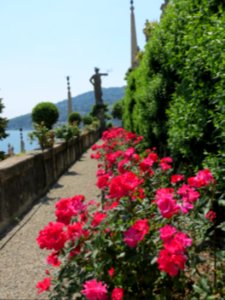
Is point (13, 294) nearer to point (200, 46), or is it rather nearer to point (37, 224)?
point (37, 224)

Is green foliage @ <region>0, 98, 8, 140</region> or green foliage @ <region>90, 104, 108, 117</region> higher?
green foliage @ <region>90, 104, 108, 117</region>

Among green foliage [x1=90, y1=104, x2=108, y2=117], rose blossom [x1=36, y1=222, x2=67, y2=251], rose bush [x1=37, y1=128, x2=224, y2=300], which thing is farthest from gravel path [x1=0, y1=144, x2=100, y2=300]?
green foliage [x1=90, y1=104, x2=108, y2=117]

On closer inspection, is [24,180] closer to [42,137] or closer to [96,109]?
[42,137]

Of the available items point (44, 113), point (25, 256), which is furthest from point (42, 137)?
point (44, 113)

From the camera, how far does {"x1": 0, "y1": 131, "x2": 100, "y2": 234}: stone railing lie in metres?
5.90

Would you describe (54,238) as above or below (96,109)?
below

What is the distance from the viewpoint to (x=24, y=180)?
23.6ft

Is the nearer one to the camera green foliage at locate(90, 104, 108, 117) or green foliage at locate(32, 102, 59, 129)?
green foliage at locate(32, 102, 59, 129)

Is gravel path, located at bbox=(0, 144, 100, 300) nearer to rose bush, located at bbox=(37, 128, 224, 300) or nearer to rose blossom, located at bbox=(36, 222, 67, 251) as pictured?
rose bush, located at bbox=(37, 128, 224, 300)

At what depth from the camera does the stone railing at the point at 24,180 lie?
5902 mm

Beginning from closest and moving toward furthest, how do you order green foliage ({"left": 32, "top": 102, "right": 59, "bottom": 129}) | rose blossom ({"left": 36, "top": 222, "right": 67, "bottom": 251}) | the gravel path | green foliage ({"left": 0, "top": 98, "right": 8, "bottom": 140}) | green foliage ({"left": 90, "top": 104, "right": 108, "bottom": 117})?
rose blossom ({"left": 36, "top": 222, "right": 67, "bottom": 251}) < the gravel path < green foliage ({"left": 0, "top": 98, "right": 8, "bottom": 140}) < green foliage ({"left": 32, "top": 102, "right": 59, "bottom": 129}) < green foliage ({"left": 90, "top": 104, "right": 108, "bottom": 117})

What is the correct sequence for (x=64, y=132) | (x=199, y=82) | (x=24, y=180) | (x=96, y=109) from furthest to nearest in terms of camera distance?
(x=96, y=109), (x=64, y=132), (x=24, y=180), (x=199, y=82)

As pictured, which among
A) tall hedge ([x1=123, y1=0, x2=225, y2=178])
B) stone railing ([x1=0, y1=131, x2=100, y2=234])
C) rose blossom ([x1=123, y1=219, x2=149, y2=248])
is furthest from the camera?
stone railing ([x1=0, y1=131, x2=100, y2=234])

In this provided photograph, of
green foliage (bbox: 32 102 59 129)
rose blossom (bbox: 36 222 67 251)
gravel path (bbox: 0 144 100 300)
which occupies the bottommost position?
gravel path (bbox: 0 144 100 300)
